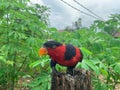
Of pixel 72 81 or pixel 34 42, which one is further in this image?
pixel 34 42

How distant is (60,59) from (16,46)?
165 cm

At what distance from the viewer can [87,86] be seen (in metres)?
2.34

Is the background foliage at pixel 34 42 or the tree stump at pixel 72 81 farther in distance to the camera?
the background foliage at pixel 34 42

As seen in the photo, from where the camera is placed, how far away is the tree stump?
2262 millimetres

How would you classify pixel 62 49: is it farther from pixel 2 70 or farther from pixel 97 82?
pixel 2 70

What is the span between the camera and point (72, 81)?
2.27m

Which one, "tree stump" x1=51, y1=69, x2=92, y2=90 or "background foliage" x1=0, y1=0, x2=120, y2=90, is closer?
"tree stump" x1=51, y1=69, x2=92, y2=90

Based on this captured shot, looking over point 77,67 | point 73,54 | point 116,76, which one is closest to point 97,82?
point 116,76

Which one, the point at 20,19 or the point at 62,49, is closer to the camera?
the point at 62,49

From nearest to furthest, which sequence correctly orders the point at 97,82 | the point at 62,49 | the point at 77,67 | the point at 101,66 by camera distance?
the point at 62,49
the point at 77,67
the point at 101,66
the point at 97,82

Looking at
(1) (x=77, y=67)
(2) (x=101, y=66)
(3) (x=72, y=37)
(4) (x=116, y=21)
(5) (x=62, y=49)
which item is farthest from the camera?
(4) (x=116, y=21)

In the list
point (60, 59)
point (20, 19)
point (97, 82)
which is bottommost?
point (97, 82)

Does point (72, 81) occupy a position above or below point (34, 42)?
below

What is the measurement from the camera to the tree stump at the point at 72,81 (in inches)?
89.0
